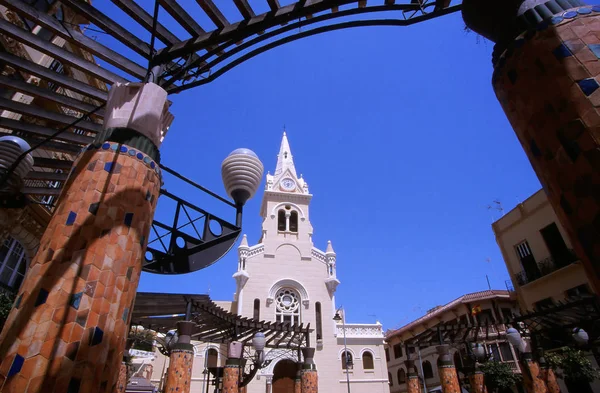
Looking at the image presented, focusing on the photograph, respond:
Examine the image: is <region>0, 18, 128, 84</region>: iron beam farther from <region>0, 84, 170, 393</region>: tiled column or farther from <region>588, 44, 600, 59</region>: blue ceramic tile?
<region>588, 44, 600, 59</region>: blue ceramic tile

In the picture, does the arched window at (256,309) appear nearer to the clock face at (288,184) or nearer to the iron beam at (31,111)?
the clock face at (288,184)

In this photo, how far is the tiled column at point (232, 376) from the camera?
12.0m

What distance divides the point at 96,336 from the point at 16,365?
0.33m

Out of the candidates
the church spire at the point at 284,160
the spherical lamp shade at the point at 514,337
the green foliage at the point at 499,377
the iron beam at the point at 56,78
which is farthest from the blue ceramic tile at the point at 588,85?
the church spire at the point at 284,160

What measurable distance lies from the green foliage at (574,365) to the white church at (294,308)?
492 inches

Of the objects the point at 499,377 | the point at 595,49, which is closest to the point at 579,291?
the point at 499,377

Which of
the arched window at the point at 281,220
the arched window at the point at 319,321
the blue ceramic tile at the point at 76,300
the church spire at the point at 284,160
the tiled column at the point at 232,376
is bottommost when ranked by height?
the blue ceramic tile at the point at 76,300

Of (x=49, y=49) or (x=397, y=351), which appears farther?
(x=397, y=351)

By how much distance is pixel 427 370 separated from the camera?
107ft

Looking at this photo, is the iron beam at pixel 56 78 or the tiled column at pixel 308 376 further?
the tiled column at pixel 308 376

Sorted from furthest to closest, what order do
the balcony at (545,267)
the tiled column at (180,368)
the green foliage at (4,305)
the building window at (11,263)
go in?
the balcony at (545,267)
the tiled column at (180,368)
the building window at (11,263)
the green foliage at (4,305)

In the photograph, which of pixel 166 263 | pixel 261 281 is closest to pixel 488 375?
pixel 261 281

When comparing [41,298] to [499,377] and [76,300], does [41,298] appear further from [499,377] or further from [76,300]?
[499,377]

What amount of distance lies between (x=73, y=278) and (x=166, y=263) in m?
1.97
